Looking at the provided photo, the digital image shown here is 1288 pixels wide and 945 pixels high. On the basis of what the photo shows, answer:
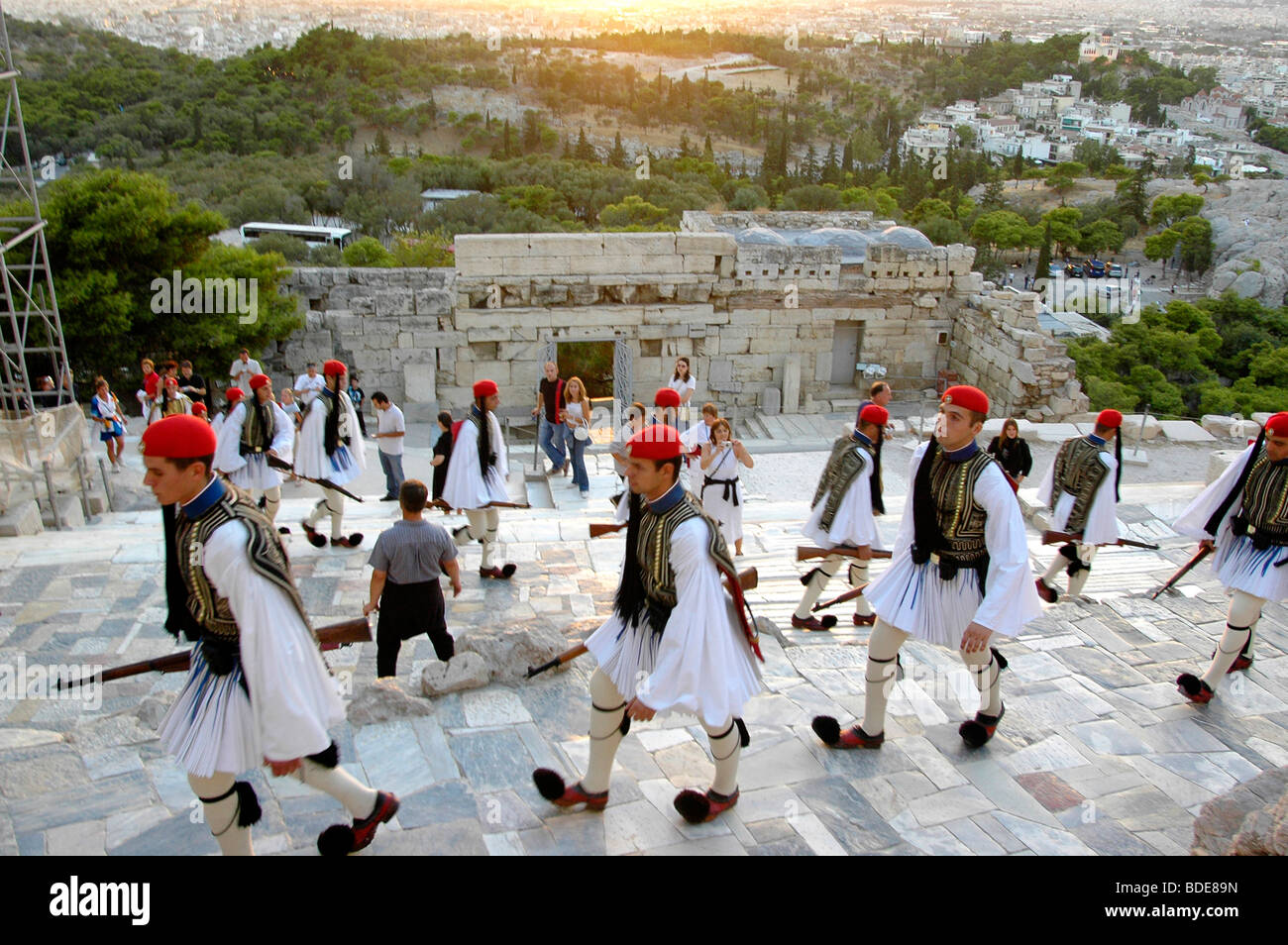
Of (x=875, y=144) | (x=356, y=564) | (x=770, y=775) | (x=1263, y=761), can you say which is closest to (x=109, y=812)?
(x=770, y=775)

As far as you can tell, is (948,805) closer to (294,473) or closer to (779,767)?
(779,767)

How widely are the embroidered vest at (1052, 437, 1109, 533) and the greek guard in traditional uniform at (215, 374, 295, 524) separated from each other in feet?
21.3

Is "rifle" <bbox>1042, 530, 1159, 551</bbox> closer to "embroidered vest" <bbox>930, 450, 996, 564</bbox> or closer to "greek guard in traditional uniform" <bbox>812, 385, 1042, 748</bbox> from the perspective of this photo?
"greek guard in traditional uniform" <bbox>812, 385, 1042, 748</bbox>

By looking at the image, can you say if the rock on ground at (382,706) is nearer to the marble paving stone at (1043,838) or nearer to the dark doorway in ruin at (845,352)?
the marble paving stone at (1043,838)

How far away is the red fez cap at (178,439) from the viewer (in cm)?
324

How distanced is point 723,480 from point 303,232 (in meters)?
26.5

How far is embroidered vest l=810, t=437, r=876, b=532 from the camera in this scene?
646 centimetres

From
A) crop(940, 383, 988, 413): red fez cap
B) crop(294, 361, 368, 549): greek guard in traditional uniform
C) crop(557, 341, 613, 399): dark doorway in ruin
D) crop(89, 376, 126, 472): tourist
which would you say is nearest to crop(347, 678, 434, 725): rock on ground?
crop(940, 383, 988, 413): red fez cap

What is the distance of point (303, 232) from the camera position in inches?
1193

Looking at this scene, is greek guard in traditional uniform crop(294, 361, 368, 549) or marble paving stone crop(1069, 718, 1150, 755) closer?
marble paving stone crop(1069, 718, 1150, 755)

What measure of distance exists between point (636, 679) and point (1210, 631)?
493cm

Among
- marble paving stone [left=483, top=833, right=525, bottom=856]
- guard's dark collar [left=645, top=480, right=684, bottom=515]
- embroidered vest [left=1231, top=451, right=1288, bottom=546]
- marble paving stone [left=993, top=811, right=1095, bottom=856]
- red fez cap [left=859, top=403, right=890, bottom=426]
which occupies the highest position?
guard's dark collar [left=645, top=480, right=684, bottom=515]

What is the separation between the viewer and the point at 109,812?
3.87m
